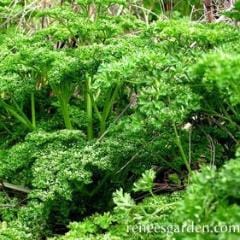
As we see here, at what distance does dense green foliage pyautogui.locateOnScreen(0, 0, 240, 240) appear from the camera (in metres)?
1.40

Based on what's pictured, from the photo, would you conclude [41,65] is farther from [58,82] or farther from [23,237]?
[23,237]

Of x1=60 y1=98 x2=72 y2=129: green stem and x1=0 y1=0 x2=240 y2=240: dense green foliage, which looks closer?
x1=0 y1=0 x2=240 y2=240: dense green foliage

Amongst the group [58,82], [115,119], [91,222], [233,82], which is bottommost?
[91,222]

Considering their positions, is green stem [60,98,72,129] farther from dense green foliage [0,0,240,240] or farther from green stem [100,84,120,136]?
green stem [100,84,120,136]

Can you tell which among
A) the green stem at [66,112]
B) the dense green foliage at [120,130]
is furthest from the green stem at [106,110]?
the green stem at [66,112]

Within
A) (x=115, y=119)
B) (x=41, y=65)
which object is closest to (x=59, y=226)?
(x=115, y=119)

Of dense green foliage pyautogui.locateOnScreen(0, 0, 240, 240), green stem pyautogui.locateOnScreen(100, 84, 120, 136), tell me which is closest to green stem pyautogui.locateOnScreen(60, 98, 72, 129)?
dense green foliage pyautogui.locateOnScreen(0, 0, 240, 240)

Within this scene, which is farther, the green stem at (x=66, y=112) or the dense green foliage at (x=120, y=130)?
the green stem at (x=66, y=112)

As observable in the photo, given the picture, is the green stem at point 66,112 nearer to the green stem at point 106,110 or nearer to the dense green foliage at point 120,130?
the dense green foliage at point 120,130

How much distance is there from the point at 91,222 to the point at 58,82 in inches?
25.2

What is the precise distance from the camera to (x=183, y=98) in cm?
153

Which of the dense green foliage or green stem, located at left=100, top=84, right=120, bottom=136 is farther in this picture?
green stem, located at left=100, top=84, right=120, bottom=136

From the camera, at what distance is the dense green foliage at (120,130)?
140cm

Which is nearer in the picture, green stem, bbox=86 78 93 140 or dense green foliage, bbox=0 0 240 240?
dense green foliage, bbox=0 0 240 240
